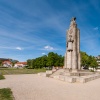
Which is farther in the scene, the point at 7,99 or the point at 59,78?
the point at 59,78

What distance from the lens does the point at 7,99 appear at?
26.7ft

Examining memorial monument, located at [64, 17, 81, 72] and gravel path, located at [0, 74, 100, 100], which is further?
memorial monument, located at [64, 17, 81, 72]

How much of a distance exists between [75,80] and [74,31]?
14427mm

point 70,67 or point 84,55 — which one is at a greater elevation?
point 84,55

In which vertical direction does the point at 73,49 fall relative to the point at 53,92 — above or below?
above

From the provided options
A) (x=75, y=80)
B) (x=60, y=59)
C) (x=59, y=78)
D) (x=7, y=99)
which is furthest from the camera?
(x=60, y=59)

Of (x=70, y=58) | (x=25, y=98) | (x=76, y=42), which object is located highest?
(x=76, y=42)

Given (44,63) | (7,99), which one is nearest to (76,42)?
(7,99)

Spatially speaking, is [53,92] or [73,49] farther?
[73,49]

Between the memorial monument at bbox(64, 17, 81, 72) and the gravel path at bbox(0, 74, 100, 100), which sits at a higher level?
the memorial monument at bbox(64, 17, 81, 72)

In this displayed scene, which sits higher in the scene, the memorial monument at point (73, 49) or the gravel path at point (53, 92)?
the memorial monument at point (73, 49)

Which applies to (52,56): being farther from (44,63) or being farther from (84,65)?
(84,65)

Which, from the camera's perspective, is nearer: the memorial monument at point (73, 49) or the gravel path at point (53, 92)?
the gravel path at point (53, 92)

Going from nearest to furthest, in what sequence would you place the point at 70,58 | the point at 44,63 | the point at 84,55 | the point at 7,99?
the point at 7,99
the point at 70,58
the point at 84,55
the point at 44,63
